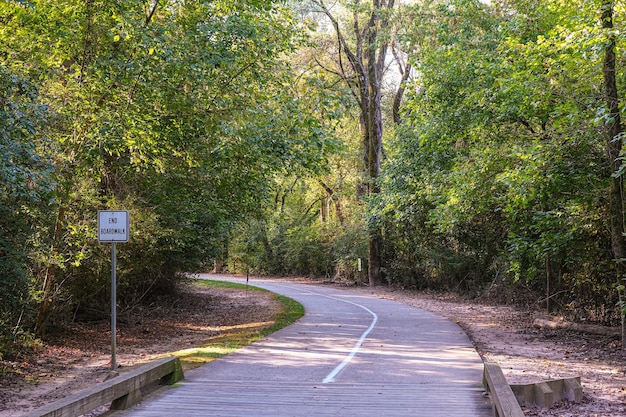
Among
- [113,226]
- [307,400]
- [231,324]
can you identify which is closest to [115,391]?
[307,400]

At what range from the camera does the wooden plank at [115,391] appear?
6.18m

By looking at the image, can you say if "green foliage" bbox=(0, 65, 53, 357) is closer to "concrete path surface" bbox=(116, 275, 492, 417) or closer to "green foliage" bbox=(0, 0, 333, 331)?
"green foliage" bbox=(0, 0, 333, 331)

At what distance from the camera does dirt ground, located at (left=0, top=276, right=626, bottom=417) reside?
10578mm

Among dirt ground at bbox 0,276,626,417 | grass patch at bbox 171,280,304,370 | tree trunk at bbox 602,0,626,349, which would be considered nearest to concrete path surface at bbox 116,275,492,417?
grass patch at bbox 171,280,304,370

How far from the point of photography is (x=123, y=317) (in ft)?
65.5

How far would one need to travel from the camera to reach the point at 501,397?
662 centimetres

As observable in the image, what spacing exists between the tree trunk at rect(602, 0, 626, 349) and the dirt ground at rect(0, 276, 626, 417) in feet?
6.83

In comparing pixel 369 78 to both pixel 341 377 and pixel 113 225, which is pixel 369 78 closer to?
pixel 113 225

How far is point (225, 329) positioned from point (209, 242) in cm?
550

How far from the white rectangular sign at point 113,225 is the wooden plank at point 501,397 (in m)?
6.62

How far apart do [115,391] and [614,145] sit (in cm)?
1133

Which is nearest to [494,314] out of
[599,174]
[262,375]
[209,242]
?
[599,174]

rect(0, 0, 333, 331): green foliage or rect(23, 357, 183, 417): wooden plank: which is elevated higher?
rect(0, 0, 333, 331): green foliage

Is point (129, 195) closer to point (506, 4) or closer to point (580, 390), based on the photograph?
point (580, 390)
